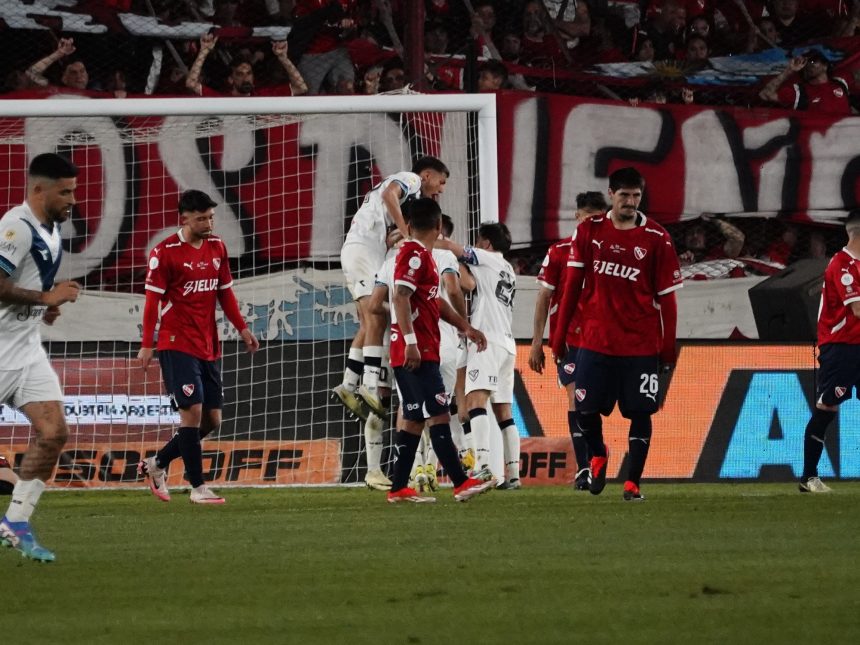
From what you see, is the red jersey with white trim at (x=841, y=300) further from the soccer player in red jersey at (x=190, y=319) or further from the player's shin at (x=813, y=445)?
the soccer player in red jersey at (x=190, y=319)

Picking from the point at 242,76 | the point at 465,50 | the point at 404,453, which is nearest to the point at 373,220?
the point at 404,453

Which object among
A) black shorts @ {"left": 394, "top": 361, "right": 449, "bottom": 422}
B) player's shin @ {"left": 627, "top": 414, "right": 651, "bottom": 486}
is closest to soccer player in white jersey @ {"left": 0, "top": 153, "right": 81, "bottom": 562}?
black shorts @ {"left": 394, "top": 361, "right": 449, "bottom": 422}

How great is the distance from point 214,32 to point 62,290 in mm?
10530

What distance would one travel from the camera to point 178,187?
50.4ft

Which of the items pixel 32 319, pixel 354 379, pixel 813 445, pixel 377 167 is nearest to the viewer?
pixel 32 319

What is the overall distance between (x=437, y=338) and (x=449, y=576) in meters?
3.76

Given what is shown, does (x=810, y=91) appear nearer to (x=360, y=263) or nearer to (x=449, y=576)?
(x=360, y=263)

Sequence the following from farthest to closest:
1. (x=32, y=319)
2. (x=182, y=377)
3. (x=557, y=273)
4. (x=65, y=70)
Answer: (x=65, y=70) → (x=557, y=273) → (x=182, y=377) → (x=32, y=319)

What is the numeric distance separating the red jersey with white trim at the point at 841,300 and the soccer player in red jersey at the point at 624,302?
178 centimetres

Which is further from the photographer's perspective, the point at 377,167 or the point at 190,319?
the point at 377,167

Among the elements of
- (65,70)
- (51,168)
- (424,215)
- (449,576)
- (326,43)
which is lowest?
(449,576)

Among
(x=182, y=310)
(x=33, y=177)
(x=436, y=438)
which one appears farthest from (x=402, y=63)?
(x=33, y=177)

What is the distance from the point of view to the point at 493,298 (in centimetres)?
1168

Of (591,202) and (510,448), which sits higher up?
(591,202)
